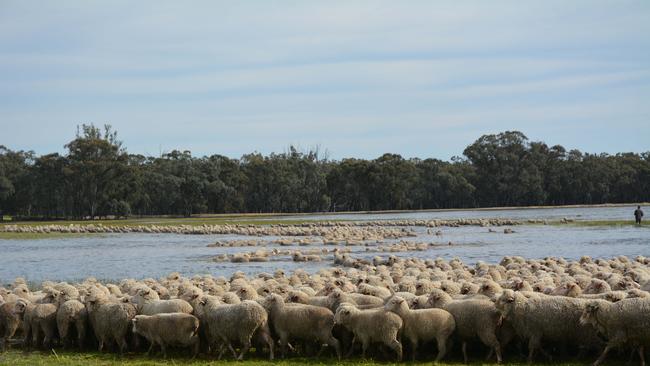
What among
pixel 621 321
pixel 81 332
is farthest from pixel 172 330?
pixel 621 321

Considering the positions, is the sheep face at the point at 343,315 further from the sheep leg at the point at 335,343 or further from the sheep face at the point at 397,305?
the sheep face at the point at 397,305

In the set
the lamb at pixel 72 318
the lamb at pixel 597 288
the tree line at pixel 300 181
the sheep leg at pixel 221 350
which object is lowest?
the sheep leg at pixel 221 350

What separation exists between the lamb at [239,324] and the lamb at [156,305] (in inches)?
33.0

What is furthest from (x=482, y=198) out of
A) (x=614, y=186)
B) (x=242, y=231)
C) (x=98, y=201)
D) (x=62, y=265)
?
(x=62, y=265)

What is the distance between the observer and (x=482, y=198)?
156 m

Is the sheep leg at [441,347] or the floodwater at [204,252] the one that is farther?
the floodwater at [204,252]

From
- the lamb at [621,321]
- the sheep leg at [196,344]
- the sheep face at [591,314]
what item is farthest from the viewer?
the sheep leg at [196,344]

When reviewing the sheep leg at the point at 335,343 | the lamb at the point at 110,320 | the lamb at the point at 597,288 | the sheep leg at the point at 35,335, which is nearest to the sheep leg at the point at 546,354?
the lamb at the point at 597,288

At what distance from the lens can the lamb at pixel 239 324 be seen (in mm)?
13938

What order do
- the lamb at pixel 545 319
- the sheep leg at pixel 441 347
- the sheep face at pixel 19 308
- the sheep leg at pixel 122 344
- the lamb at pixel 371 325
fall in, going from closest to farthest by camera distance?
the lamb at pixel 545 319 < the sheep leg at pixel 441 347 < the lamb at pixel 371 325 < the sheep leg at pixel 122 344 < the sheep face at pixel 19 308

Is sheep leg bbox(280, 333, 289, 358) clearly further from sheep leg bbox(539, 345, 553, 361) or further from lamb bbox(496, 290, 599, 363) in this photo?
sheep leg bbox(539, 345, 553, 361)

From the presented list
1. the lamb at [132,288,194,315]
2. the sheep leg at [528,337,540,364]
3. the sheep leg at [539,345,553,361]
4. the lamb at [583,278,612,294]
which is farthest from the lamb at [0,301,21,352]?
the lamb at [583,278,612,294]

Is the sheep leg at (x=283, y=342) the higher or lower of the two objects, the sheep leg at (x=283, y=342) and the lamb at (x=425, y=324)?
the lower

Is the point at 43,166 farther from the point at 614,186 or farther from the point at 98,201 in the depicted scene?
the point at 614,186
